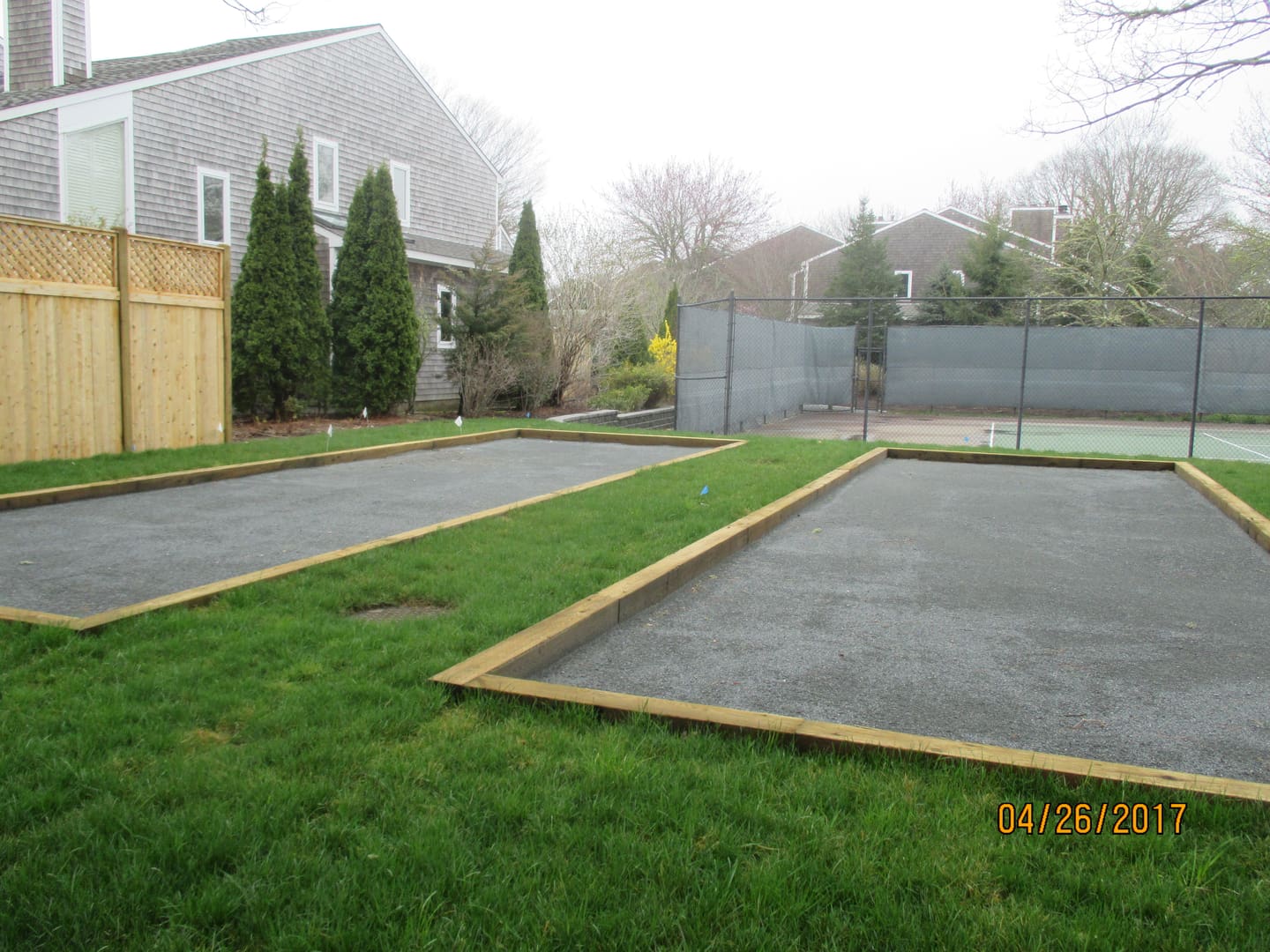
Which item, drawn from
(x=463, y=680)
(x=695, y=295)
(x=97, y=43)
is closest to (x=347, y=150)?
(x=97, y=43)

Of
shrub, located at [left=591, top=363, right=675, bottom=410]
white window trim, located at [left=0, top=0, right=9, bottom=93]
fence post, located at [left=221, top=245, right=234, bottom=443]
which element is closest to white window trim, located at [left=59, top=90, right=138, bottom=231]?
white window trim, located at [left=0, top=0, right=9, bottom=93]

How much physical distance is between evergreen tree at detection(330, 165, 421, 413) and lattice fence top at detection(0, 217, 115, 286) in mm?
5553

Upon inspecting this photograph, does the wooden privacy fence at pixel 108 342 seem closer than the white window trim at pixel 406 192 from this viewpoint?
Yes

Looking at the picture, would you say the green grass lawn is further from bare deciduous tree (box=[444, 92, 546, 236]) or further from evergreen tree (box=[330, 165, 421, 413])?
bare deciduous tree (box=[444, 92, 546, 236])

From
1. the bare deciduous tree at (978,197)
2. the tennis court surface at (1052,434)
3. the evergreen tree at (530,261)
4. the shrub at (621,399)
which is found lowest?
the tennis court surface at (1052,434)

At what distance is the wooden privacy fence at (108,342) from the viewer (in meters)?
8.66

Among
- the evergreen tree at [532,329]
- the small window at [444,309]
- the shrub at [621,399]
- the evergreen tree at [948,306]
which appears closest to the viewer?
the small window at [444,309]

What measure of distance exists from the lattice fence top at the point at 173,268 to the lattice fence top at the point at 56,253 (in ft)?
0.89

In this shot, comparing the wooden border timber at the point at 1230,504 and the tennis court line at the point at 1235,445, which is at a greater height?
the tennis court line at the point at 1235,445

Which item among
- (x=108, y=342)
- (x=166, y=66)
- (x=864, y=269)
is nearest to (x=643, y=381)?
(x=166, y=66)

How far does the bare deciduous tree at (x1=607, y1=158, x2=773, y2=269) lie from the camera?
4034 cm

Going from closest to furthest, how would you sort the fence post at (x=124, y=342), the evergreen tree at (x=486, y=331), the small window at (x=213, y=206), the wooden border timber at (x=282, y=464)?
the wooden border timber at (x=282, y=464) < the fence post at (x=124, y=342) < the small window at (x=213, y=206) < the evergreen tree at (x=486, y=331)
